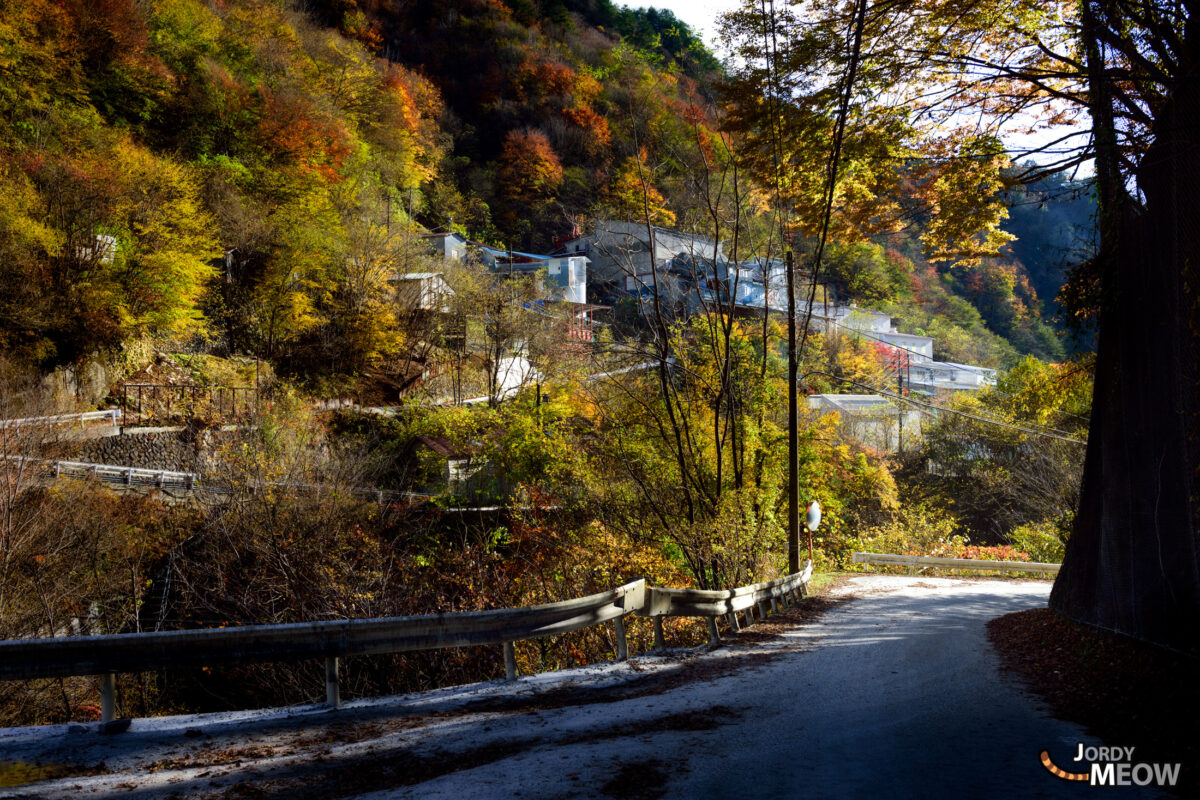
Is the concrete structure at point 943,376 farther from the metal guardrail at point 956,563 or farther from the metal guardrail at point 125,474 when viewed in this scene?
the metal guardrail at point 125,474

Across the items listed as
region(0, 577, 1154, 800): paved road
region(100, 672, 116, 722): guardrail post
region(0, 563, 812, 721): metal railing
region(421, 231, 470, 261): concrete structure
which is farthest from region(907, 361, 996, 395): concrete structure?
region(100, 672, 116, 722): guardrail post

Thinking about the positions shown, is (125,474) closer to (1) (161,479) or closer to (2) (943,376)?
(1) (161,479)

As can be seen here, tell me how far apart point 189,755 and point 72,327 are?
27748mm

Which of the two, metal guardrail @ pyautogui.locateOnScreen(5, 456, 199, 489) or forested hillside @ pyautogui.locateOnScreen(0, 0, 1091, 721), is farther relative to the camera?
metal guardrail @ pyautogui.locateOnScreen(5, 456, 199, 489)

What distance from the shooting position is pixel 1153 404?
24.5 feet

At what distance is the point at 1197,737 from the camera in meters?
4.90

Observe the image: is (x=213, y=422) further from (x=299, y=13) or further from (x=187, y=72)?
(x=299, y=13)

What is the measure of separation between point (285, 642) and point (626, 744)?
9.09ft

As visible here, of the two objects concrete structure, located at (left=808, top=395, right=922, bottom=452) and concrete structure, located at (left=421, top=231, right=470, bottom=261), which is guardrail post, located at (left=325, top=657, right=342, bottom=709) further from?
concrete structure, located at (left=421, top=231, right=470, bottom=261)

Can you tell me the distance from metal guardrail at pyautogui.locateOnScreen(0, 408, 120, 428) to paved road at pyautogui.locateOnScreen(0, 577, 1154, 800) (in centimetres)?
1991

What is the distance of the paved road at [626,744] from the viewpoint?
4203 mm

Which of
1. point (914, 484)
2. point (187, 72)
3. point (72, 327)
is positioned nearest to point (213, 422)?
point (72, 327)

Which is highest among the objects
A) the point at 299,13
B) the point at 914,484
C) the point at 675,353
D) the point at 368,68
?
the point at 299,13

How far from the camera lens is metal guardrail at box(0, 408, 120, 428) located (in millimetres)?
20531
